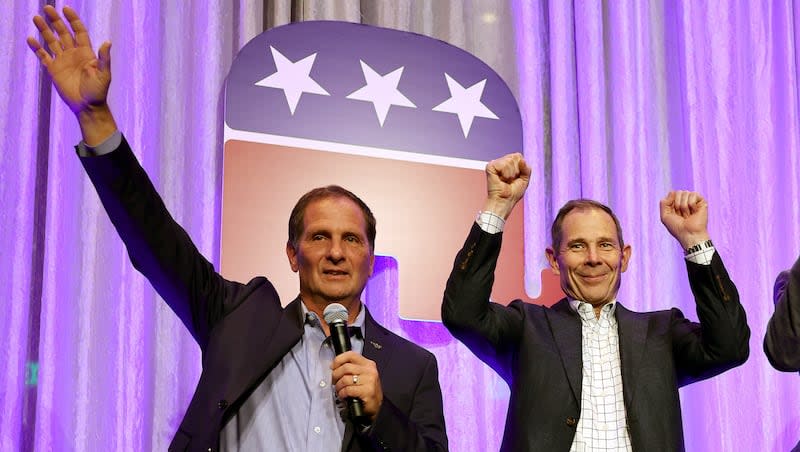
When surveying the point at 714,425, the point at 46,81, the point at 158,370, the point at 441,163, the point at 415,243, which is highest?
the point at 46,81

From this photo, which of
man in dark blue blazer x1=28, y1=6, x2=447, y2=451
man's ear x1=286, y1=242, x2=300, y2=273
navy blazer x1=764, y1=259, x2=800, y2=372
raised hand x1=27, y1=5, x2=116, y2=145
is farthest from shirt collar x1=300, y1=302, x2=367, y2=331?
navy blazer x1=764, y1=259, x2=800, y2=372

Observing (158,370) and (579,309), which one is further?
(158,370)

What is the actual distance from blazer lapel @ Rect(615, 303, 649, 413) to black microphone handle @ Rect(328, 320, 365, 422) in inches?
28.3

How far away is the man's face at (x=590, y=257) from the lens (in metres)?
2.24

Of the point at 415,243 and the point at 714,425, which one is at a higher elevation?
the point at 415,243

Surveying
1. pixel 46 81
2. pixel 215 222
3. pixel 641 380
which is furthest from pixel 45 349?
pixel 641 380

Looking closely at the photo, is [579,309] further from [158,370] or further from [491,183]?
[158,370]

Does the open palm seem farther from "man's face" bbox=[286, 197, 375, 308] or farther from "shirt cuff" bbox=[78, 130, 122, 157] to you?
"man's face" bbox=[286, 197, 375, 308]

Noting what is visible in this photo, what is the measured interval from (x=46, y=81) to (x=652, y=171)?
1978 mm

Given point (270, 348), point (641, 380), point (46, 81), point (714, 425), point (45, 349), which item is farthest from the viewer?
point (714, 425)

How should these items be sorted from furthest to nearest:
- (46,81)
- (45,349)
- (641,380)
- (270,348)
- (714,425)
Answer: (714,425), (46,81), (45,349), (641,380), (270,348)

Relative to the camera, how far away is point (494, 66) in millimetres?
3203

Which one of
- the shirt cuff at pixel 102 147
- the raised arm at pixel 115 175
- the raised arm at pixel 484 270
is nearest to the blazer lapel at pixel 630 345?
the raised arm at pixel 484 270

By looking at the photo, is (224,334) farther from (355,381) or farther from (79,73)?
(79,73)
